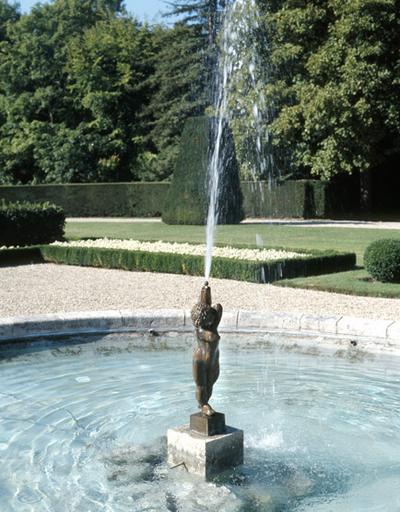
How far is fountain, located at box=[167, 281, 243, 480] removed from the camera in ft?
14.9

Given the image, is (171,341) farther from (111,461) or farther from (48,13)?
(48,13)

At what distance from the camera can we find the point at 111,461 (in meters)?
4.89

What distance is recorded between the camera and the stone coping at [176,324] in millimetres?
7957

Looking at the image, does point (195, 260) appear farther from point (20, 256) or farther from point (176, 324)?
point (176, 324)

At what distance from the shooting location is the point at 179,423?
5609mm

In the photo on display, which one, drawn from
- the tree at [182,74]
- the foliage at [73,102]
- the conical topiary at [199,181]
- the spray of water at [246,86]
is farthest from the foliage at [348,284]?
the foliage at [73,102]

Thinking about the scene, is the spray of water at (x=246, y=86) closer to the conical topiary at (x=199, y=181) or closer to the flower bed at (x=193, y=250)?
the conical topiary at (x=199, y=181)

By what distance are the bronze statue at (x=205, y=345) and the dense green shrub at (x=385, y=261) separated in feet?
24.5

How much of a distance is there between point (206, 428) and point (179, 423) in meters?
1.04

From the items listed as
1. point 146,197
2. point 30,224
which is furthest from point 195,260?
point 146,197

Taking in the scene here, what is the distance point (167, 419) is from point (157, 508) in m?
1.57

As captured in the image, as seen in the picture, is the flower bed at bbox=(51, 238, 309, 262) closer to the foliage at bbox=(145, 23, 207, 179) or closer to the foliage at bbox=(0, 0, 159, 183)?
the foliage at bbox=(145, 23, 207, 179)

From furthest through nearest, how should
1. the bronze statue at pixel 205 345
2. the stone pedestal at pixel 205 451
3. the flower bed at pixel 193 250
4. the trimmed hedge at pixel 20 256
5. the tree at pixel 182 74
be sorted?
1. the tree at pixel 182 74
2. the trimmed hedge at pixel 20 256
3. the flower bed at pixel 193 250
4. the bronze statue at pixel 205 345
5. the stone pedestal at pixel 205 451

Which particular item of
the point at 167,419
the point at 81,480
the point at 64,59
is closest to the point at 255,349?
the point at 167,419
